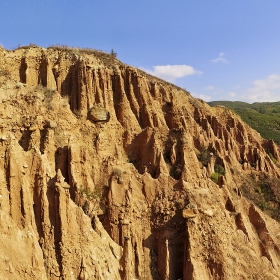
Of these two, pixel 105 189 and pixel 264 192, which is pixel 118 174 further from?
pixel 264 192

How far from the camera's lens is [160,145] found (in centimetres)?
2366

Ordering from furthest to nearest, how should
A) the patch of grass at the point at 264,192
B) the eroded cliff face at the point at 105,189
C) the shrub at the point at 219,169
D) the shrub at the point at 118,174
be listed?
the patch of grass at the point at 264,192 → the shrub at the point at 219,169 → the shrub at the point at 118,174 → the eroded cliff face at the point at 105,189

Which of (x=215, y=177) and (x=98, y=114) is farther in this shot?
(x=215, y=177)

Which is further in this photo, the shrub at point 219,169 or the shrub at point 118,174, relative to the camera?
the shrub at point 219,169

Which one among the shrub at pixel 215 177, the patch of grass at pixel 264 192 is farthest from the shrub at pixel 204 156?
the patch of grass at pixel 264 192

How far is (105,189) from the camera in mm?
18438

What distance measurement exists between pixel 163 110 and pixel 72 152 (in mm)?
14160

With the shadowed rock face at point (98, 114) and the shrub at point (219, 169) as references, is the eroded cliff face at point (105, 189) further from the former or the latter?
the shrub at point (219, 169)

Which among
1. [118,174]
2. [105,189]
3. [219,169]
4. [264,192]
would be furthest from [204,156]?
[105,189]

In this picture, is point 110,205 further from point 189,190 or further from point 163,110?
point 163,110

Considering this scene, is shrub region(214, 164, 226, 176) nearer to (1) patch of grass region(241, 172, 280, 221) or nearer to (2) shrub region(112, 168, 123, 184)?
(1) patch of grass region(241, 172, 280, 221)

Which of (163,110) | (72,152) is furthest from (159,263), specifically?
(163,110)

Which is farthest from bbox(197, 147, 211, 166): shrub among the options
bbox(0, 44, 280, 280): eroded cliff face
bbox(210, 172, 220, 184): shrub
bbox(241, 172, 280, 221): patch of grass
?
bbox(241, 172, 280, 221): patch of grass

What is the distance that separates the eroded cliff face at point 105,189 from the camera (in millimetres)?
13828
